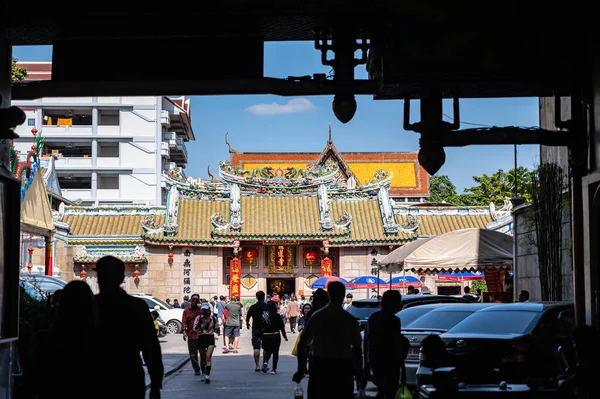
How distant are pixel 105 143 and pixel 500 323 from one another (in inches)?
2514

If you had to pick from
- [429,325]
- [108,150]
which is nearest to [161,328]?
[429,325]

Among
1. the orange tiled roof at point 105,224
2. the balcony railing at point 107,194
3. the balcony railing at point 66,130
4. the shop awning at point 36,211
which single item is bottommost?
the shop awning at point 36,211

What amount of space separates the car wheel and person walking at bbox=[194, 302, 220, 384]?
63.7ft

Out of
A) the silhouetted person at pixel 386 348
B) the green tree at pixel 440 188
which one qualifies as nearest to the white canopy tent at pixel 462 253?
the silhouetted person at pixel 386 348

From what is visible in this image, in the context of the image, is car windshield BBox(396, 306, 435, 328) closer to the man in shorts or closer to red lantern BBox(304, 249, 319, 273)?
the man in shorts

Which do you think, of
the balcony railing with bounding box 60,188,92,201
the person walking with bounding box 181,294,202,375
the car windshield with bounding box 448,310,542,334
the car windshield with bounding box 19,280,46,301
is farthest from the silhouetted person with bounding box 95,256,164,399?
the balcony railing with bounding box 60,188,92,201

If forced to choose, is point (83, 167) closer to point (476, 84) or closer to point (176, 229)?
point (176, 229)

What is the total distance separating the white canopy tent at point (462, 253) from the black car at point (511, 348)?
9831 mm

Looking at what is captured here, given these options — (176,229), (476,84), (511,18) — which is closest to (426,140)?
(476,84)

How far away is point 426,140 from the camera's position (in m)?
9.87

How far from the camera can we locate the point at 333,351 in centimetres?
860

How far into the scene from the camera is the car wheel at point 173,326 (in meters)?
38.4

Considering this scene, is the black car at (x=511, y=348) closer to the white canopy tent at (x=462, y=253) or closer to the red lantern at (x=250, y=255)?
the white canopy tent at (x=462, y=253)

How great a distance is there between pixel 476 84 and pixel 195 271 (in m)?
37.5
